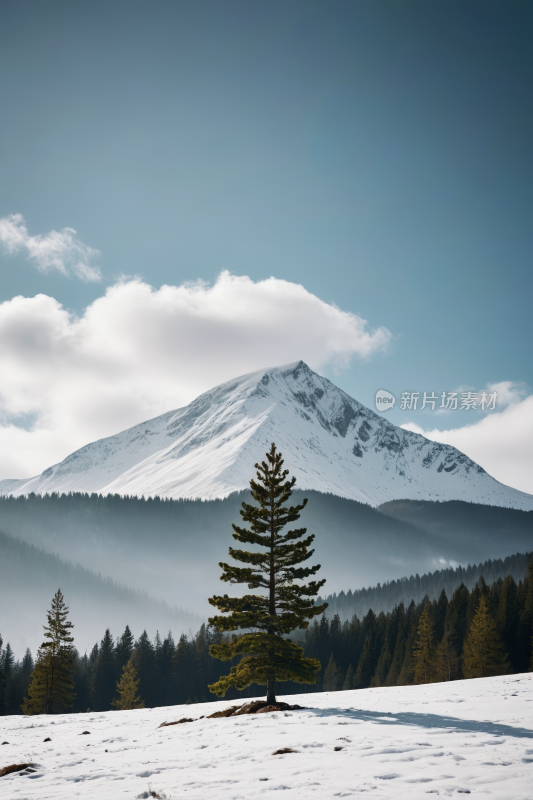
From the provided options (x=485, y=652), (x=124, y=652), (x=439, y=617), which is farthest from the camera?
(x=124, y=652)

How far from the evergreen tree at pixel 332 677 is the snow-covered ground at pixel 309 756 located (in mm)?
73901

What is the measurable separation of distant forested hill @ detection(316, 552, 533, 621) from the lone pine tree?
108 metres

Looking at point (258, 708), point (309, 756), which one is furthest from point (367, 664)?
point (309, 756)

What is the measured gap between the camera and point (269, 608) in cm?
2366

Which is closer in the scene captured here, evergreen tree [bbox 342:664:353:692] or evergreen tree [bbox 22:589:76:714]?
evergreen tree [bbox 22:589:76:714]

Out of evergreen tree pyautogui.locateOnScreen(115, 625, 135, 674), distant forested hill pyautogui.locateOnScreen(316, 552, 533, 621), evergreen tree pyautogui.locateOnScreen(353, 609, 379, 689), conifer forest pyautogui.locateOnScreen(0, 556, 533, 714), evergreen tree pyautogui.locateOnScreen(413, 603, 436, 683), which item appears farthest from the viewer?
distant forested hill pyautogui.locateOnScreen(316, 552, 533, 621)

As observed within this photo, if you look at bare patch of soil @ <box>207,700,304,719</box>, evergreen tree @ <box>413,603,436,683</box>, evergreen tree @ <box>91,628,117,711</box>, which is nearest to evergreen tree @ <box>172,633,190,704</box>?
evergreen tree @ <box>91,628,117,711</box>

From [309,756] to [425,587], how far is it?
146 meters

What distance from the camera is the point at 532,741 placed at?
424 inches

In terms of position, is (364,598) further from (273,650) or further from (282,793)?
(282,793)

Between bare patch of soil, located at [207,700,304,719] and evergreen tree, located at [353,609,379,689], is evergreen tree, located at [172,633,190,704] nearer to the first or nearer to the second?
evergreen tree, located at [353,609,379,689]

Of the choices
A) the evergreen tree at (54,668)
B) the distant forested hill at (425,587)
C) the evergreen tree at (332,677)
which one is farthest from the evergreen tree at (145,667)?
the distant forested hill at (425,587)

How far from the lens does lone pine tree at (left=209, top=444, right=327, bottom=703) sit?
21.9 m

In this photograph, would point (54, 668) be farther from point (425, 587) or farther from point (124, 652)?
point (425, 587)
